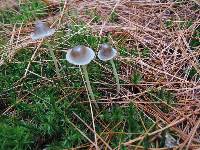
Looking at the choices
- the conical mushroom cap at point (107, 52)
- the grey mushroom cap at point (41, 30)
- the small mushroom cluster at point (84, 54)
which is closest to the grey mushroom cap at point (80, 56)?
the small mushroom cluster at point (84, 54)

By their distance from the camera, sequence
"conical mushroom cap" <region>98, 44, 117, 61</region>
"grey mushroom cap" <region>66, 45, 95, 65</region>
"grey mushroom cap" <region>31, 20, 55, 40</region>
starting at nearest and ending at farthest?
"grey mushroom cap" <region>66, 45, 95, 65</region> → "conical mushroom cap" <region>98, 44, 117, 61</region> → "grey mushroom cap" <region>31, 20, 55, 40</region>

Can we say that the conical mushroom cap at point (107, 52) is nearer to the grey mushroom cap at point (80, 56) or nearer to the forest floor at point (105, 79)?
the grey mushroom cap at point (80, 56)

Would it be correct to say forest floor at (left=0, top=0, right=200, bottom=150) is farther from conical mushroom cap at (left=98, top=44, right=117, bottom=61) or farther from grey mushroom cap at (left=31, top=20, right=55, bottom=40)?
conical mushroom cap at (left=98, top=44, right=117, bottom=61)

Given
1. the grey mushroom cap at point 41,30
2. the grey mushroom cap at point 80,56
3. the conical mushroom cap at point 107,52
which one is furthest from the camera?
the grey mushroom cap at point 41,30

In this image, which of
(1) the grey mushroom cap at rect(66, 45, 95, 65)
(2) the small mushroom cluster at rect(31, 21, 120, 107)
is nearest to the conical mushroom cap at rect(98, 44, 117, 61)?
(2) the small mushroom cluster at rect(31, 21, 120, 107)

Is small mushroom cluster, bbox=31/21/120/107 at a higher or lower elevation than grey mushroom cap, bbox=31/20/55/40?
lower

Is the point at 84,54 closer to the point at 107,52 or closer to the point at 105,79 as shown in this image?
the point at 107,52

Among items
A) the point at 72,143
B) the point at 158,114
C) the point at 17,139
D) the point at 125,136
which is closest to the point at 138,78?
the point at 158,114

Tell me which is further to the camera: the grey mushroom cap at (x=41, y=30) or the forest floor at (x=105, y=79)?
the grey mushroom cap at (x=41, y=30)

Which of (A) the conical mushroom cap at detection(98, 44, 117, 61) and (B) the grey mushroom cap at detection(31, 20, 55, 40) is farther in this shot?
(B) the grey mushroom cap at detection(31, 20, 55, 40)

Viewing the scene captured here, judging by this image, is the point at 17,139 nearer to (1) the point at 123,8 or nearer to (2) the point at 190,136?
(2) the point at 190,136

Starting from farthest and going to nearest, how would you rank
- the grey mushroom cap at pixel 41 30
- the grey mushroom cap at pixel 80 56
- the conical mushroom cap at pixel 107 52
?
1. the grey mushroom cap at pixel 41 30
2. the conical mushroom cap at pixel 107 52
3. the grey mushroom cap at pixel 80 56

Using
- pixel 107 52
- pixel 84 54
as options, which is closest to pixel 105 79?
pixel 107 52
